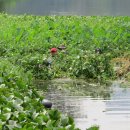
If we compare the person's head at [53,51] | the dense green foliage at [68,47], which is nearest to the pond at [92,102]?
the dense green foliage at [68,47]

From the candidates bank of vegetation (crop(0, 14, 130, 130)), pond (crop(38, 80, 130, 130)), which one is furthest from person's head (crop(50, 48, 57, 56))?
pond (crop(38, 80, 130, 130))


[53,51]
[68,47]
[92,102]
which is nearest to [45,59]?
[53,51]

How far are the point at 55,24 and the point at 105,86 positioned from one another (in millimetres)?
6836

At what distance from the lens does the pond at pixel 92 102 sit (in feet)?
28.6

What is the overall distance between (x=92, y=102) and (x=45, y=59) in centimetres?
280

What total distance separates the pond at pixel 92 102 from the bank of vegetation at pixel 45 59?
0.53 m

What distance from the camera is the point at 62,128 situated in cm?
531

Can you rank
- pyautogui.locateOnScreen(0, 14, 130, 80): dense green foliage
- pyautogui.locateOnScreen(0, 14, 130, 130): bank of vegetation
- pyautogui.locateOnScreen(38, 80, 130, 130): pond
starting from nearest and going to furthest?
pyautogui.locateOnScreen(0, 14, 130, 130): bank of vegetation < pyautogui.locateOnScreen(38, 80, 130, 130): pond < pyautogui.locateOnScreen(0, 14, 130, 80): dense green foliage

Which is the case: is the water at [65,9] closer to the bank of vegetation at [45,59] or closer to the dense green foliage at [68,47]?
the dense green foliage at [68,47]

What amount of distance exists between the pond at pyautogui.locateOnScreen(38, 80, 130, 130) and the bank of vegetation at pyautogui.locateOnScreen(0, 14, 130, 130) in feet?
1.73

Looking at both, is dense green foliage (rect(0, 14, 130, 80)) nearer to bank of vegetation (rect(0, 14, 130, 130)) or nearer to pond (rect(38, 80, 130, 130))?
bank of vegetation (rect(0, 14, 130, 130))

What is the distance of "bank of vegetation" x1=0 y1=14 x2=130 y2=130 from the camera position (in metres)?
5.84

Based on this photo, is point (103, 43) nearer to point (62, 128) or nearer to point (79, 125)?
point (79, 125)

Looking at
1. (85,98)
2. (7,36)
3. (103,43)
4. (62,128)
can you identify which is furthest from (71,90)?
(62,128)
